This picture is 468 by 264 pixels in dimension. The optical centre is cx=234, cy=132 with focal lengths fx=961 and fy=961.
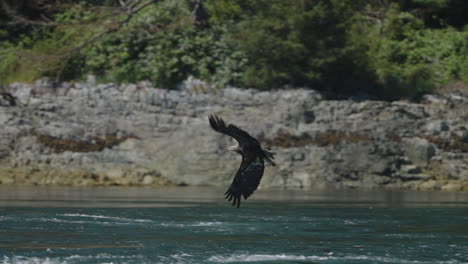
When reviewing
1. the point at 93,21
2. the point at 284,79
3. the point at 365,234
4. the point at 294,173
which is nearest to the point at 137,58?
the point at 93,21

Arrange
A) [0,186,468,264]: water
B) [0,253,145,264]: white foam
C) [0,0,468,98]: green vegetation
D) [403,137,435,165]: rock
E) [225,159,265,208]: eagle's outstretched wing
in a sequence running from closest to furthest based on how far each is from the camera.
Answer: [0,253,145,264]: white foam
[0,186,468,264]: water
[225,159,265,208]: eagle's outstretched wing
[403,137,435,165]: rock
[0,0,468,98]: green vegetation

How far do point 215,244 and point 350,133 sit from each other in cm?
1360

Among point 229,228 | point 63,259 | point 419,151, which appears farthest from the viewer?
point 419,151

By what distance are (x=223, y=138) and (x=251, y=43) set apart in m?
4.08

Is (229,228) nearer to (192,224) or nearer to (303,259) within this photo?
(192,224)

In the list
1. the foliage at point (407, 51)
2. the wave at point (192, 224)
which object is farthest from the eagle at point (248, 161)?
the foliage at point (407, 51)

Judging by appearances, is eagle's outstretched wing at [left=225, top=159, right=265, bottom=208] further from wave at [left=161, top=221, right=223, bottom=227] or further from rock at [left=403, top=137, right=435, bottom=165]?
rock at [left=403, top=137, right=435, bottom=165]

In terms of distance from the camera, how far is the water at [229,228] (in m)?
12.8

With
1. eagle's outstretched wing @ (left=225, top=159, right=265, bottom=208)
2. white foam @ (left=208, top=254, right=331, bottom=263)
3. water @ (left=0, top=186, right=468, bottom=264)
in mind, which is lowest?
white foam @ (left=208, top=254, right=331, bottom=263)

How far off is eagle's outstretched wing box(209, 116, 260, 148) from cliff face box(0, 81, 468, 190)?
11.5 meters

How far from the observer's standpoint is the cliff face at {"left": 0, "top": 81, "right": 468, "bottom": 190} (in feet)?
86.3

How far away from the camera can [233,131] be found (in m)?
14.1

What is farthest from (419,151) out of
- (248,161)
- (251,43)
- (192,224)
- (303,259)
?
(303,259)

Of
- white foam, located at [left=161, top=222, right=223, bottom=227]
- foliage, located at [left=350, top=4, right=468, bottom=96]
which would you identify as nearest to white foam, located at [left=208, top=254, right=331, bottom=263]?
white foam, located at [left=161, top=222, right=223, bottom=227]
